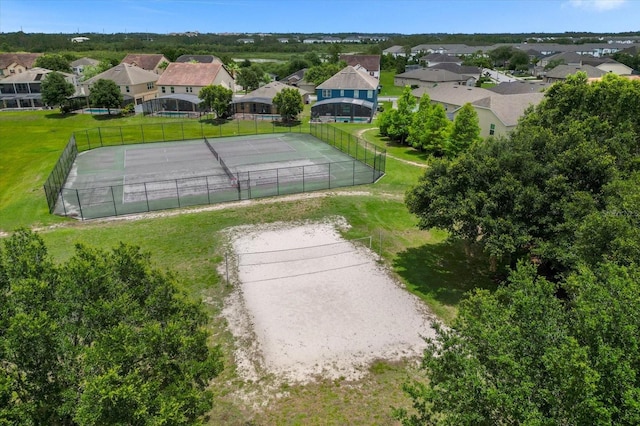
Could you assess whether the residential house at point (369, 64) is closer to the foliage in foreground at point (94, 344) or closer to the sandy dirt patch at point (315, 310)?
the sandy dirt patch at point (315, 310)

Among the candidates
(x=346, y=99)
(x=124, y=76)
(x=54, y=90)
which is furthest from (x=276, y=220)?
(x=124, y=76)

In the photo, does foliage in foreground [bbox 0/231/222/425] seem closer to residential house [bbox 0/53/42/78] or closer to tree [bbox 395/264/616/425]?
tree [bbox 395/264/616/425]

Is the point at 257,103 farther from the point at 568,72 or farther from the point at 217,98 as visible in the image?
the point at 568,72

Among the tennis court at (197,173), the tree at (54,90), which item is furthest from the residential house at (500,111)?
the tree at (54,90)

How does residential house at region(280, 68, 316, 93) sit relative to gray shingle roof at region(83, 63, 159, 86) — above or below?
below

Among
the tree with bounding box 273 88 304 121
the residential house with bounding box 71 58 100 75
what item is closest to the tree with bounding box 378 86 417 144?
the tree with bounding box 273 88 304 121

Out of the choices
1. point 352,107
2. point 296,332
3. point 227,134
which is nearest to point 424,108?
point 352,107
